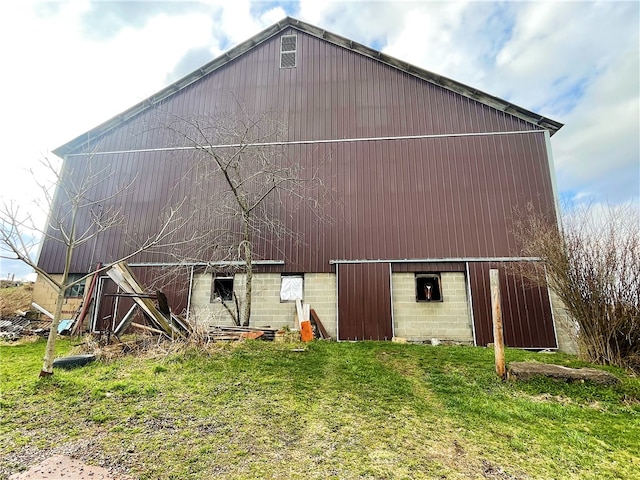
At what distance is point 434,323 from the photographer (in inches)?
401

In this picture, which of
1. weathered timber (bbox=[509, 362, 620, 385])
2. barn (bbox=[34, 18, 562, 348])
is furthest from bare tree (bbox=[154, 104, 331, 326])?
weathered timber (bbox=[509, 362, 620, 385])

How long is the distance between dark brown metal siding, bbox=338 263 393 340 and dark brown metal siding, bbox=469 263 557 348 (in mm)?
2595

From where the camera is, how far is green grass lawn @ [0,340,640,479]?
313 centimetres

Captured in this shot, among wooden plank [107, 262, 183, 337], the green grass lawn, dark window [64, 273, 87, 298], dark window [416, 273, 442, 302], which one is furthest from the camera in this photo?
dark window [64, 273, 87, 298]

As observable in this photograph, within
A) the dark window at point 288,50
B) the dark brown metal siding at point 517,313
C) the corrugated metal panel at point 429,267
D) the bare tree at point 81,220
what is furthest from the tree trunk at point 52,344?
the dark window at point 288,50

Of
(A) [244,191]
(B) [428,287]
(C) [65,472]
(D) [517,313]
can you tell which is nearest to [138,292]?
(C) [65,472]

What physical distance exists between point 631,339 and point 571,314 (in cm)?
100

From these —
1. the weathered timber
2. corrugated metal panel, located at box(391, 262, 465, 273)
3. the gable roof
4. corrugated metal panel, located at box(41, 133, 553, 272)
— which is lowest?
the weathered timber

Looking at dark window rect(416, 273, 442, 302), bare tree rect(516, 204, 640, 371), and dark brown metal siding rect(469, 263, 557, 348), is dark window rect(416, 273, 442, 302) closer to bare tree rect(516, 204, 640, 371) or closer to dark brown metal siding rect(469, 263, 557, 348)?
dark brown metal siding rect(469, 263, 557, 348)

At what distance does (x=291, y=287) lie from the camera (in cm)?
1102

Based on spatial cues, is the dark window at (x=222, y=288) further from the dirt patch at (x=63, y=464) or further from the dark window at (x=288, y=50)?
the dark window at (x=288, y=50)

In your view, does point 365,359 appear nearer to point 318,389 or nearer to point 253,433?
point 318,389

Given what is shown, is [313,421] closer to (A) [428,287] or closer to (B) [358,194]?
(A) [428,287]

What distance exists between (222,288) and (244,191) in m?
3.36
